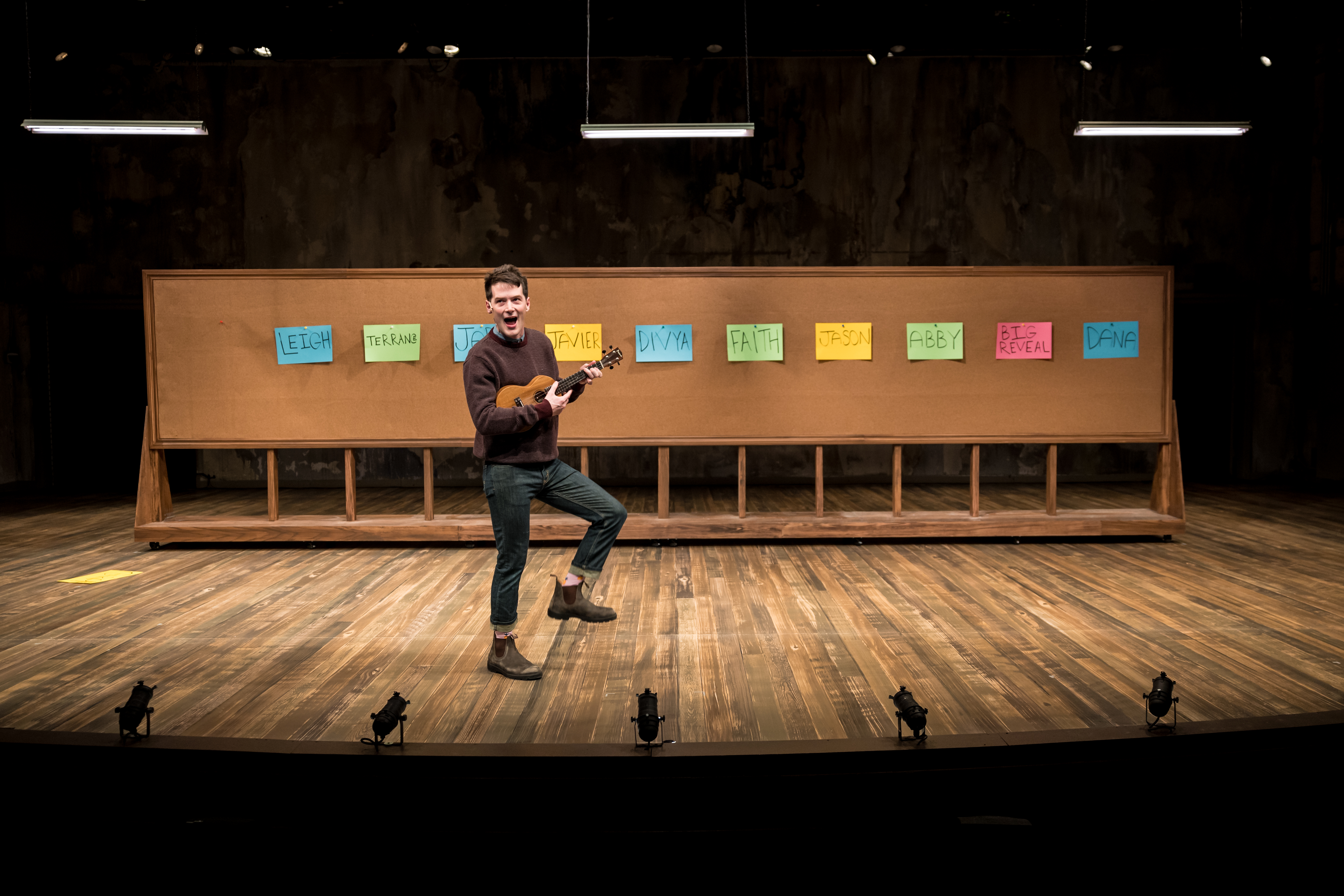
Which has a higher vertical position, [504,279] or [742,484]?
[504,279]

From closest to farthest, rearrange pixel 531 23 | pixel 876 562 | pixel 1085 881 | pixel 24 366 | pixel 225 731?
pixel 1085 881 < pixel 225 731 < pixel 876 562 < pixel 531 23 < pixel 24 366

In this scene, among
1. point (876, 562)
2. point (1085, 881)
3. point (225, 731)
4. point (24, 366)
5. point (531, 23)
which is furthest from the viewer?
point (24, 366)

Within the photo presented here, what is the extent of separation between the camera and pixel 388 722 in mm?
1920

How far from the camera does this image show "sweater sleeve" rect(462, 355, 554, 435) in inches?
101

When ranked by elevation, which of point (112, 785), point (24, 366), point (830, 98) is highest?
point (830, 98)

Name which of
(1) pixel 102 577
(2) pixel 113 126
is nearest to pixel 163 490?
(1) pixel 102 577

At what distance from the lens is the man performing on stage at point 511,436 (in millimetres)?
2605

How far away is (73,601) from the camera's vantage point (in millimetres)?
3666

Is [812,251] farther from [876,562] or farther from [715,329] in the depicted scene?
[876,562]

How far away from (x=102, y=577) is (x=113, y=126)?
10.5 ft

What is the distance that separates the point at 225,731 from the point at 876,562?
3.31m

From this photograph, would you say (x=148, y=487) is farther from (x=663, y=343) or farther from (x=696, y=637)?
(x=696, y=637)

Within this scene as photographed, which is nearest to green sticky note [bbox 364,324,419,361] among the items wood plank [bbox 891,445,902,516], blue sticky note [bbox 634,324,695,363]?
blue sticky note [bbox 634,324,695,363]

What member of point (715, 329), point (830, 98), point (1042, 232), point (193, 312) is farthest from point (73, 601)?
point (1042, 232)
